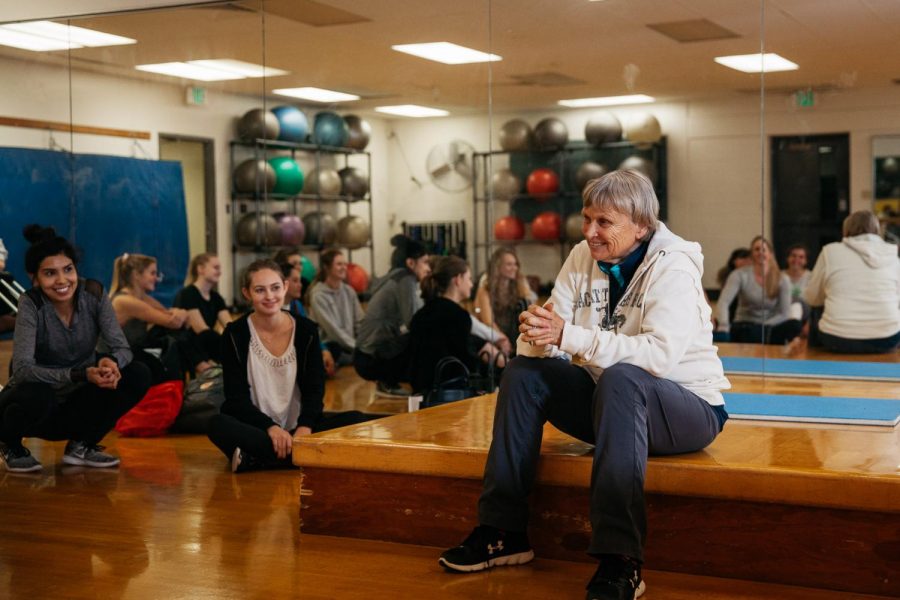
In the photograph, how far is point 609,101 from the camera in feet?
18.2

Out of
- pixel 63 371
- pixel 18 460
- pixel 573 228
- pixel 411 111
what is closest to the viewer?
pixel 63 371

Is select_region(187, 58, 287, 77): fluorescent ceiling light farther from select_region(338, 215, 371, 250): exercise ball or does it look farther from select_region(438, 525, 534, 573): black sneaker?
select_region(438, 525, 534, 573): black sneaker

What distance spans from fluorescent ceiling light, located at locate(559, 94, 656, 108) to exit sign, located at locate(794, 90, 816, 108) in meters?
0.66

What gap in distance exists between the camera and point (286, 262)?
6.16m

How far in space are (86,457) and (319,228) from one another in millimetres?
1849

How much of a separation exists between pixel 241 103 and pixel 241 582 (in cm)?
355

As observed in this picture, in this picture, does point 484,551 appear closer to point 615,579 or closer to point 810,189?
point 615,579

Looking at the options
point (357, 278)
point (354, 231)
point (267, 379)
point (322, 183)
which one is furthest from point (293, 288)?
point (267, 379)

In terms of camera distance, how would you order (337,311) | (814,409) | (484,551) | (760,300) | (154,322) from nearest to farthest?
(484,551) → (814,409) → (760,300) → (154,322) → (337,311)

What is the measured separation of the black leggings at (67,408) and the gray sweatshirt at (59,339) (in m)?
0.05

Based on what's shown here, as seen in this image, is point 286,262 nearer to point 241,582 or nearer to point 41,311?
point 41,311

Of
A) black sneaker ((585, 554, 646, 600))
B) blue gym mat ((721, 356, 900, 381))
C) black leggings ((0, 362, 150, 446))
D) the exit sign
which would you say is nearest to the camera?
black sneaker ((585, 554, 646, 600))

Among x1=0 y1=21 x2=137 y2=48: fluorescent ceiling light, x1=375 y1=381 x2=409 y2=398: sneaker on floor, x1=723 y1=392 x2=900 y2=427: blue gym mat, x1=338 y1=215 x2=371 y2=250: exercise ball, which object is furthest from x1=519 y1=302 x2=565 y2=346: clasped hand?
x1=0 y1=21 x2=137 y2=48: fluorescent ceiling light

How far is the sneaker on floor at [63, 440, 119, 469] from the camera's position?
15.6ft
